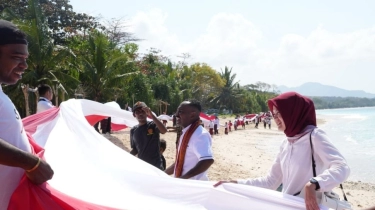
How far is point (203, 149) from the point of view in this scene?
3.73 m

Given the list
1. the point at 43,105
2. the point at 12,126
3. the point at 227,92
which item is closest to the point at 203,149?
the point at 12,126

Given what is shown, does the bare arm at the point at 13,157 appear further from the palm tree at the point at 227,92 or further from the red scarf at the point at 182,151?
the palm tree at the point at 227,92

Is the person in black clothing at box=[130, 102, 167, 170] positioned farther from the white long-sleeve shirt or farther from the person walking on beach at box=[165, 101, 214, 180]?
the white long-sleeve shirt

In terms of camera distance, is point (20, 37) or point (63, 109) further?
point (63, 109)

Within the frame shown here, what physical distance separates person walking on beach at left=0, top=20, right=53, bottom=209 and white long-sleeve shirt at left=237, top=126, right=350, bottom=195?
1.50 m

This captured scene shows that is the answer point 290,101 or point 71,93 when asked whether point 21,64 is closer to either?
point 290,101

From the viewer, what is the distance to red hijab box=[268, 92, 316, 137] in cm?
272

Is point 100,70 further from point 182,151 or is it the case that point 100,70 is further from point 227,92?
point 227,92

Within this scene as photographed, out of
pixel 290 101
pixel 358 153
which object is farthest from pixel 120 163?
pixel 358 153

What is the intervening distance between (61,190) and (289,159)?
153 cm

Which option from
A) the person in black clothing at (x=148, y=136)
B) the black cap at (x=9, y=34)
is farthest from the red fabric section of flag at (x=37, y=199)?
the person in black clothing at (x=148, y=136)

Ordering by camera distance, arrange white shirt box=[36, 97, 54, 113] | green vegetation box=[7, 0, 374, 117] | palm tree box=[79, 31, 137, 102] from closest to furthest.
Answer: white shirt box=[36, 97, 54, 113], green vegetation box=[7, 0, 374, 117], palm tree box=[79, 31, 137, 102]

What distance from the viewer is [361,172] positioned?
56.2 feet

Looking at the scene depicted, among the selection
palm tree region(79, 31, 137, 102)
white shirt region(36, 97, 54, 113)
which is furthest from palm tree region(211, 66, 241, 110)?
white shirt region(36, 97, 54, 113)
